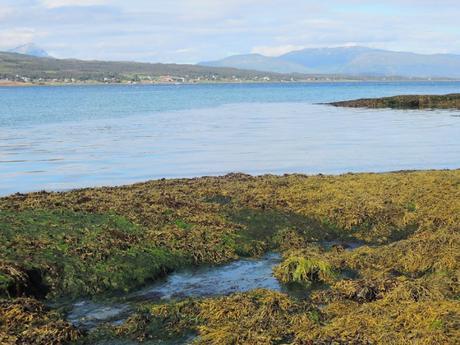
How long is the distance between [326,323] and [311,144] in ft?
96.3

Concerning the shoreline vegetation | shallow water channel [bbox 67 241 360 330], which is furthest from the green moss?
the shoreline vegetation

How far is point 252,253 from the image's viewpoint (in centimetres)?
1377

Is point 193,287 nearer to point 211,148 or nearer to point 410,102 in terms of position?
point 211,148

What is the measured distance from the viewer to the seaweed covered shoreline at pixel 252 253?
891cm

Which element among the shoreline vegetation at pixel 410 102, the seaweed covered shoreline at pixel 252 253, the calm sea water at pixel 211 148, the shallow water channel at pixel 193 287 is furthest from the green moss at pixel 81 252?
the shoreline vegetation at pixel 410 102

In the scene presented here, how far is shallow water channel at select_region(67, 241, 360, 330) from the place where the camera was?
10055 mm

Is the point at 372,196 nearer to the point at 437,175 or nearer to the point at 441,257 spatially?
the point at 437,175

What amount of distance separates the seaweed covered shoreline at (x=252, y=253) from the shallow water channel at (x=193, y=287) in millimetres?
336

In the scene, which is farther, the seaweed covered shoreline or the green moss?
the green moss

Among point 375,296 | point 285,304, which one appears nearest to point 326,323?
point 285,304

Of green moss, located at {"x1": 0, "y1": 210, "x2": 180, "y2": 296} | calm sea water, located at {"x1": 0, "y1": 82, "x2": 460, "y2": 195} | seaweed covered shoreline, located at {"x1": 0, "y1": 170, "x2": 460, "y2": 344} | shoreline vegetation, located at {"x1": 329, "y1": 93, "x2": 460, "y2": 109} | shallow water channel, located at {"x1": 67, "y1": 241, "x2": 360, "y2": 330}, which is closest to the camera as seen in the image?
seaweed covered shoreline, located at {"x1": 0, "y1": 170, "x2": 460, "y2": 344}

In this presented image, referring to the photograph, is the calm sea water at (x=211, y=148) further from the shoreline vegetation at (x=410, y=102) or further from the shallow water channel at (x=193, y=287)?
the shoreline vegetation at (x=410, y=102)

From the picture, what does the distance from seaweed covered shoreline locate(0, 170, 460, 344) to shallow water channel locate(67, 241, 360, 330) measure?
34 cm

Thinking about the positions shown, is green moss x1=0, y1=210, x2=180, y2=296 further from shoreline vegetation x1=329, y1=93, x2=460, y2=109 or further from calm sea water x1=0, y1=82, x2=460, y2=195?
shoreline vegetation x1=329, y1=93, x2=460, y2=109
